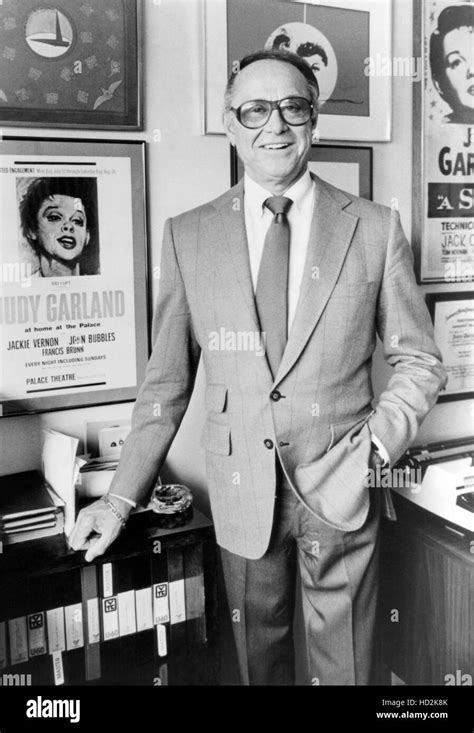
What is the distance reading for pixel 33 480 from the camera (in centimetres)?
168

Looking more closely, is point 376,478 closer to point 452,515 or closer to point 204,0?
point 452,515

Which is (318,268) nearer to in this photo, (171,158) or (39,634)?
(171,158)

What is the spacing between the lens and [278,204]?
1.44m

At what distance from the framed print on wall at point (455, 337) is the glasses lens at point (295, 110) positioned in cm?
95

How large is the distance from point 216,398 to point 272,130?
56cm

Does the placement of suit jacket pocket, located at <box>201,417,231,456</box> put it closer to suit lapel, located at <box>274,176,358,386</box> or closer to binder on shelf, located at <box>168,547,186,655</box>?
suit lapel, located at <box>274,176,358,386</box>

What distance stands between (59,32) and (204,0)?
15.0 inches

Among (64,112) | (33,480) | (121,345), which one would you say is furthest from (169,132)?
(33,480)

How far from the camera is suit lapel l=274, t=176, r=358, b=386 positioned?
1.39 meters

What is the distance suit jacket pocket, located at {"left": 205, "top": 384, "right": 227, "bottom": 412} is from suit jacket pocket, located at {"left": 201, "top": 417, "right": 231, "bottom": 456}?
32 mm

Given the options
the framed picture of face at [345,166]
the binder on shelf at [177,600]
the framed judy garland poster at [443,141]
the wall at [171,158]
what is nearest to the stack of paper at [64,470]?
the wall at [171,158]

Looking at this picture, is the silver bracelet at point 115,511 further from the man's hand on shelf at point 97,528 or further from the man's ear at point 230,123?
the man's ear at point 230,123

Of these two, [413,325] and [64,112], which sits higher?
[64,112]

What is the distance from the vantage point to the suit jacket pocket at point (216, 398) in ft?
4.81
